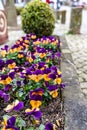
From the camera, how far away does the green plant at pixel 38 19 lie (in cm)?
695

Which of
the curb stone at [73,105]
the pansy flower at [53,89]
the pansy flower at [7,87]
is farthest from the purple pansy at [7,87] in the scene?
Result: the curb stone at [73,105]

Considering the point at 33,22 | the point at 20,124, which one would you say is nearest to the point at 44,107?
the point at 20,124

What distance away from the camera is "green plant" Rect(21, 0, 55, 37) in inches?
274

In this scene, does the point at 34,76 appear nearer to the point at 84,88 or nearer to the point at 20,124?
the point at 20,124

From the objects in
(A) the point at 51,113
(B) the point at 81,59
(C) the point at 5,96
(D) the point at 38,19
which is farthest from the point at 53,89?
(D) the point at 38,19

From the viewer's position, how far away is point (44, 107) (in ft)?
8.70

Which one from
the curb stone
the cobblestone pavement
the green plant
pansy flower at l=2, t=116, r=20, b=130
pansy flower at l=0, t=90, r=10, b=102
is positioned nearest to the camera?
pansy flower at l=2, t=116, r=20, b=130

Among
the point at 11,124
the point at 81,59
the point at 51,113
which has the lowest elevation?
the point at 81,59

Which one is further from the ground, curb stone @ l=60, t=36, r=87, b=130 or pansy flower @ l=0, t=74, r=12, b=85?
pansy flower @ l=0, t=74, r=12, b=85

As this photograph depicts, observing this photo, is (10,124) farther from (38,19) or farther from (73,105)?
(38,19)

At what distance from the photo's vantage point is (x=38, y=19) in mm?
6910

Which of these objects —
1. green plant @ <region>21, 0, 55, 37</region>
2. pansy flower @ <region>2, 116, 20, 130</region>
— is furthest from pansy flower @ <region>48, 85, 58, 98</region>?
green plant @ <region>21, 0, 55, 37</region>

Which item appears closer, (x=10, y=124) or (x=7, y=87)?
(x=10, y=124)

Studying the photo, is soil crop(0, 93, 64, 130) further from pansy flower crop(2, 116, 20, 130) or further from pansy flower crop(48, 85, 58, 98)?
pansy flower crop(2, 116, 20, 130)
